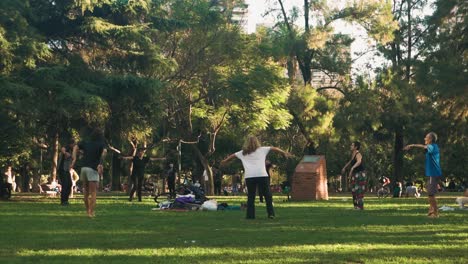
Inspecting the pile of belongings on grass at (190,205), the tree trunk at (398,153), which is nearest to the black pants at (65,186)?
the pile of belongings on grass at (190,205)

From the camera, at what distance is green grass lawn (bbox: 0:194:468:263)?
841cm

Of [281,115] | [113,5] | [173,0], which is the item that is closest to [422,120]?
[281,115]

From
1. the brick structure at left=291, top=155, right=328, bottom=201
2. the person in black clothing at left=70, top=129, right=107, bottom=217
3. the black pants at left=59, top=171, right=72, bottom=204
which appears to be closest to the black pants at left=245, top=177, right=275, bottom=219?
the person in black clothing at left=70, top=129, right=107, bottom=217

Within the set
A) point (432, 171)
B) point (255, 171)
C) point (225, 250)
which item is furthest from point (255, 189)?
point (225, 250)

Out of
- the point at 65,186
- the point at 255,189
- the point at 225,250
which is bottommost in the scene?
the point at 225,250

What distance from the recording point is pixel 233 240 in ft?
34.2

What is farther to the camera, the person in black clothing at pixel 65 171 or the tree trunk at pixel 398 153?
the tree trunk at pixel 398 153

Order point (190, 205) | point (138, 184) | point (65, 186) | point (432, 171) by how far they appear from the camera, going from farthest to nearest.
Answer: point (138, 184) → point (65, 186) → point (190, 205) → point (432, 171)

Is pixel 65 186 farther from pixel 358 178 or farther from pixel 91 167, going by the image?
pixel 358 178

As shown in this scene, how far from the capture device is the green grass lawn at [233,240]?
8.41 meters

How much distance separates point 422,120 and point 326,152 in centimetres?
2708

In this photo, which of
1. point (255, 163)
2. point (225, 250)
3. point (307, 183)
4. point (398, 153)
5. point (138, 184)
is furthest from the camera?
point (398, 153)

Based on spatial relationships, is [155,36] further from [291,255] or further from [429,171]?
[291,255]

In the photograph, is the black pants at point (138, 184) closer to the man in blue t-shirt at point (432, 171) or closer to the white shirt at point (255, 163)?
the white shirt at point (255, 163)
